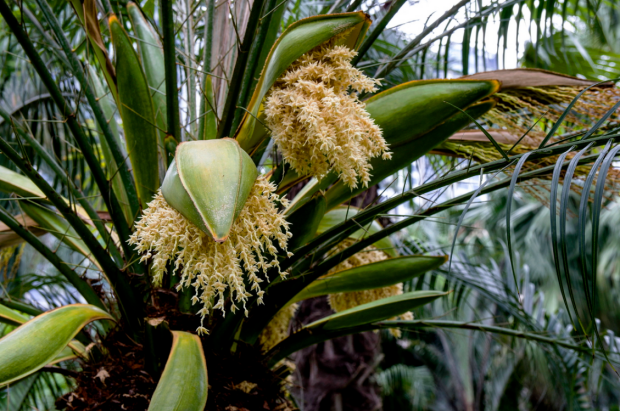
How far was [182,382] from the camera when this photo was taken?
32.7 inches

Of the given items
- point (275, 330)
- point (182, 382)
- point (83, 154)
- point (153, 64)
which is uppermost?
point (153, 64)

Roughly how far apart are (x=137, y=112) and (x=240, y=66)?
34cm

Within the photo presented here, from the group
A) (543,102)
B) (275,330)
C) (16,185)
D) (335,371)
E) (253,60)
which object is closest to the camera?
(253,60)

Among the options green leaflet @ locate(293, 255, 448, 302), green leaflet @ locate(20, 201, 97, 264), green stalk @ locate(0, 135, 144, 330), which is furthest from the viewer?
green leaflet @ locate(20, 201, 97, 264)

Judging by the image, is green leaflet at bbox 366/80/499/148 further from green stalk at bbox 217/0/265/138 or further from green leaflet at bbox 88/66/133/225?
green leaflet at bbox 88/66/133/225

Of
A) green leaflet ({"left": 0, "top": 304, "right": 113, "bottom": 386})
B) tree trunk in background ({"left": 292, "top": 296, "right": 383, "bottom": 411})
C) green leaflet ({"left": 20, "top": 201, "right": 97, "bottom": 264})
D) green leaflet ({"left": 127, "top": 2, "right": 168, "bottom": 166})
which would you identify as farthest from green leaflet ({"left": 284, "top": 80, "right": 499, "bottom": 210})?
tree trunk in background ({"left": 292, "top": 296, "right": 383, "bottom": 411})

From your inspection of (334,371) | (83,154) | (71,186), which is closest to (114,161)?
(71,186)

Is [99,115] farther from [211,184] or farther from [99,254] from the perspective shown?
[211,184]

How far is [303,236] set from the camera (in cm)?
104

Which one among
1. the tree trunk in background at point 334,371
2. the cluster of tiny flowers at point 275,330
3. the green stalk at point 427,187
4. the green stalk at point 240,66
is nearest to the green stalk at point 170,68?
the green stalk at point 240,66

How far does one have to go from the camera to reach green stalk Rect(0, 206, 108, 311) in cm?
105

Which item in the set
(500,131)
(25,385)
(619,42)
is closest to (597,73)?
(500,131)

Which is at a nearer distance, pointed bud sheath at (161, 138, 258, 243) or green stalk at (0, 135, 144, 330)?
pointed bud sheath at (161, 138, 258, 243)

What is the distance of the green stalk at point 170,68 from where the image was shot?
867 millimetres
